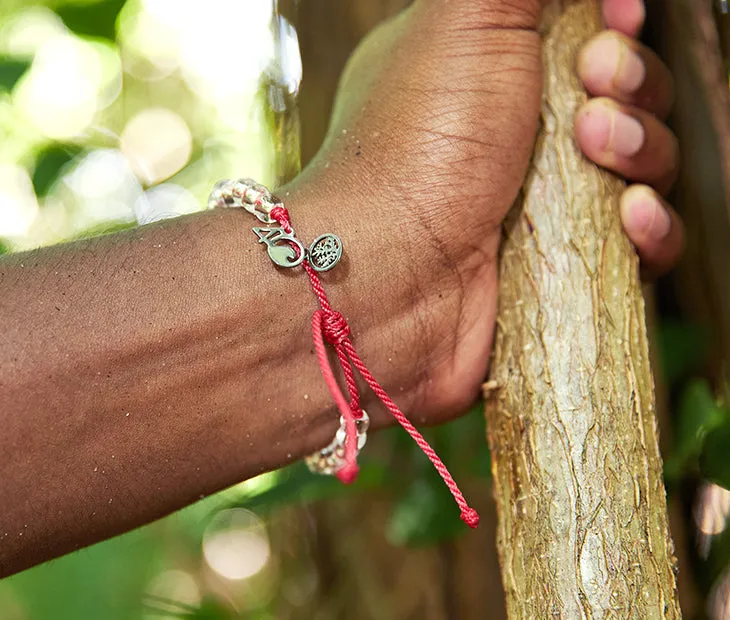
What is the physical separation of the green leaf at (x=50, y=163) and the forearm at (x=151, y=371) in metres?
0.80

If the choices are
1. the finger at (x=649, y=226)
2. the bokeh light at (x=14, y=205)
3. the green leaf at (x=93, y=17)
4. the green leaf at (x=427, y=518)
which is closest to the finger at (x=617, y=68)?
the finger at (x=649, y=226)

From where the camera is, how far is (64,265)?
28.7 inches

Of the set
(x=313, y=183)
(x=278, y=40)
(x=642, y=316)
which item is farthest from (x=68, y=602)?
(x=642, y=316)

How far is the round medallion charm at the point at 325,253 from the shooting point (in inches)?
30.0

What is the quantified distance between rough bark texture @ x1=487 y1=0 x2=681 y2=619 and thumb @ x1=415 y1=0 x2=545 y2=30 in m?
0.06

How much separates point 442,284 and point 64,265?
1.33 feet

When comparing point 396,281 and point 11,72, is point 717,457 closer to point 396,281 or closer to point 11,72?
point 396,281

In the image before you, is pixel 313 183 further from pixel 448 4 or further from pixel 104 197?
pixel 104 197

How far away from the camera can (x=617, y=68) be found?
835mm

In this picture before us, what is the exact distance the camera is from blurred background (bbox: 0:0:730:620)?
115 cm

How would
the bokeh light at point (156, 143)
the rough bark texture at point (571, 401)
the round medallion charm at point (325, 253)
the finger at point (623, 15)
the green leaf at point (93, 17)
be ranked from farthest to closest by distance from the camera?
the bokeh light at point (156, 143), the green leaf at point (93, 17), the finger at point (623, 15), the round medallion charm at point (325, 253), the rough bark texture at point (571, 401)

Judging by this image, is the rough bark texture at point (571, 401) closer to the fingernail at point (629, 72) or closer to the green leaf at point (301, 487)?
the fingernail at point (629, 72)

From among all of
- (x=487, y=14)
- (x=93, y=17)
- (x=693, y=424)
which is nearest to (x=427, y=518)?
(x=693, y=424)

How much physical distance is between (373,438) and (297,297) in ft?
2.85
